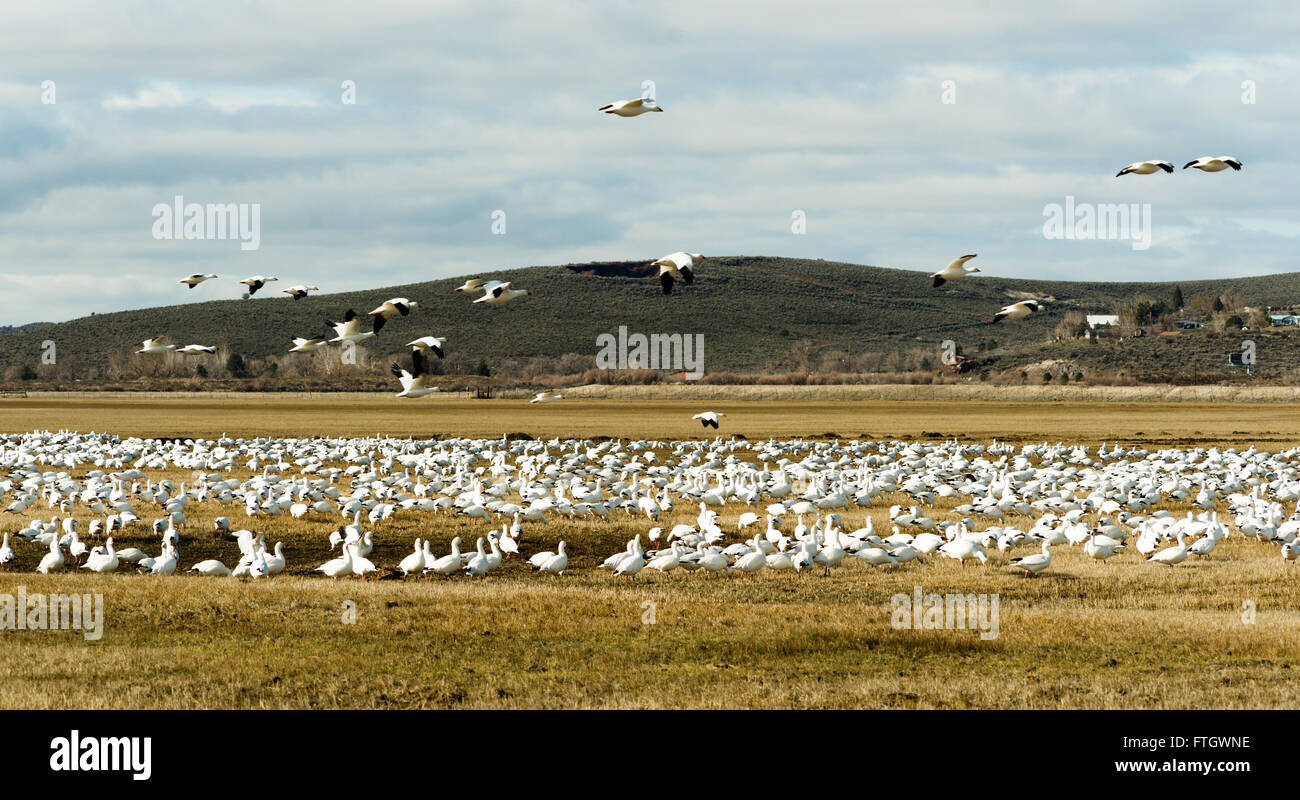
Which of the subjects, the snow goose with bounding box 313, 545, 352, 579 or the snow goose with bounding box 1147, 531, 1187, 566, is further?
the snow goose with bounding box 1147, 531, 1187, 566

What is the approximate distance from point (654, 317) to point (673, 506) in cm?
13225

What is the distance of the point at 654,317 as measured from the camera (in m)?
159

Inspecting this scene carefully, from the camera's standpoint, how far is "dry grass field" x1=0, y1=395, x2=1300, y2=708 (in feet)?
34.8

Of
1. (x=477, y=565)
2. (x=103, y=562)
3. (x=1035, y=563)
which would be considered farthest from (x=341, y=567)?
(x=1035, y=563)

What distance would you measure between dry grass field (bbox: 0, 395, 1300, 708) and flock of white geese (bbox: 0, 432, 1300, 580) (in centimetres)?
41

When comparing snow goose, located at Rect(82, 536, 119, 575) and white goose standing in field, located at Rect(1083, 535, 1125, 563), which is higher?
snow goose, located at Rect(82, 536, 119, 575)

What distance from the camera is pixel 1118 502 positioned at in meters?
25.9

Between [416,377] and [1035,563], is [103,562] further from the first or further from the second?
[1035,563]

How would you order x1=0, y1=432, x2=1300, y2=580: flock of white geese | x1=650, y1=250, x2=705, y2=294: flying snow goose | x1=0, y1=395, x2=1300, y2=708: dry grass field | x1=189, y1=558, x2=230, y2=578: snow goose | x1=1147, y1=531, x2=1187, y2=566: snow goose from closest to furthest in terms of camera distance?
x1=0, y1=395, x2=1300, y2=708: dry grass field, x1=650, y1=250, x2=705, y2=294: flying snow goose, x1=189, y1=558, x2=230, y2=578: snow goose, x1=1147, y1=531, x2=1187, y2=566: snow goose, x1=0, y1=432, x2=1300, y2=580: flock of white geese

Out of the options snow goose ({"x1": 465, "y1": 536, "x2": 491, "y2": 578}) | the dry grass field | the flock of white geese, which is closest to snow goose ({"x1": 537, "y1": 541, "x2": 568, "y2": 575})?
the flock of white geese

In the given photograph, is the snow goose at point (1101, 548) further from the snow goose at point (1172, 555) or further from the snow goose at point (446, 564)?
the snow goose at point (446, 564)

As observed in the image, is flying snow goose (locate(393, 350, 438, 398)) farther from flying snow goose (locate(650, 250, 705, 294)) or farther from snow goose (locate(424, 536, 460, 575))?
flying snow goose (locate(650, 250, 705, 294))

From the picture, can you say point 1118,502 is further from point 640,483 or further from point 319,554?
point 319,554
